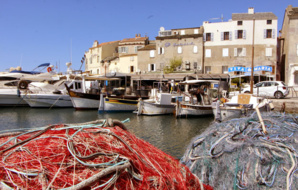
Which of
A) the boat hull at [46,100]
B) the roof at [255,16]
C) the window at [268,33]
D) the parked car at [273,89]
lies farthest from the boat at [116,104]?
the window at [268,33]

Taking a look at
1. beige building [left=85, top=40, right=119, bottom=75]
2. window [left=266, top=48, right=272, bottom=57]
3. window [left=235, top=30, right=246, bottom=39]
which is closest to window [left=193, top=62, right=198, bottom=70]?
window [left=235, top=30, right=246, bottom=39]

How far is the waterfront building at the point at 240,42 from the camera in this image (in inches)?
1469

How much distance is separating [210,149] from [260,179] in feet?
3.47

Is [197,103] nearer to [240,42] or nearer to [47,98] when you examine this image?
[47,98]

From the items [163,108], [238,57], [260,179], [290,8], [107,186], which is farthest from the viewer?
[238,57]

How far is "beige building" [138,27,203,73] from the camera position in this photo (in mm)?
40000

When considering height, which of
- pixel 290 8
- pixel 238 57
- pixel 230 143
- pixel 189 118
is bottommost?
pixel 189 118

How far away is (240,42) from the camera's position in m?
38.5

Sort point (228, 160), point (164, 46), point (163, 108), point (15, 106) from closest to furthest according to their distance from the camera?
point (228, 160)
point (163, 108)
point (15, 106)
point (164, 46)

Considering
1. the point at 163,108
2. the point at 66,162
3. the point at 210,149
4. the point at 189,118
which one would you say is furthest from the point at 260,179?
the point at 163,108

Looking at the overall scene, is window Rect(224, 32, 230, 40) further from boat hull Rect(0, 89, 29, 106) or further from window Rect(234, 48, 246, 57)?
boat hull Rect(0, 89, 29, 106)

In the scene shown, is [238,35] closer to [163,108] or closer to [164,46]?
[164,46]

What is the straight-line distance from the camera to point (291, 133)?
5.09m

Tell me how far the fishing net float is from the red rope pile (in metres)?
1.26
